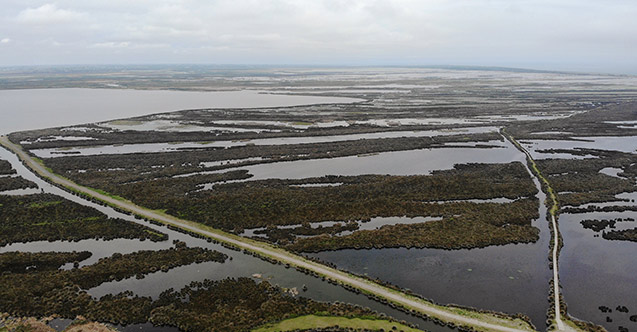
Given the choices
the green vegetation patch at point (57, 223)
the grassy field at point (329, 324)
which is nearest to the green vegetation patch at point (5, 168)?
the green vegetation patch at point (57, 223)

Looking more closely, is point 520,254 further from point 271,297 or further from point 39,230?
point 39,230

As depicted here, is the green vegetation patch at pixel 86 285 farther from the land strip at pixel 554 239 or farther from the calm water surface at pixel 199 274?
the land strip at pixel 554 239

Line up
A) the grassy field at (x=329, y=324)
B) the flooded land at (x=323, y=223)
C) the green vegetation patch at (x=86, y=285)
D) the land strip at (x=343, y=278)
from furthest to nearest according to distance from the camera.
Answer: the flooded land at (x=323, y=223)
the green vegetation patch at (x=86, y=285)
the land strip at (x=343, y=278)
the grassy field at (x=329, y=324)

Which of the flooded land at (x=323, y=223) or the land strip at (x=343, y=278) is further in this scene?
the flooded land at (x=323, y=223)

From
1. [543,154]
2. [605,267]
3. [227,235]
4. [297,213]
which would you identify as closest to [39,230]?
[227,235]

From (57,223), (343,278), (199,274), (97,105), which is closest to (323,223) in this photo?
(343,278)

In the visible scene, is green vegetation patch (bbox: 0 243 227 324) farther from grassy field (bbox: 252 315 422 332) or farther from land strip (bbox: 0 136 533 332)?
grassy field (bbox: 252 315 422 332)

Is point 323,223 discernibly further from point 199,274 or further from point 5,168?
point 5,168
